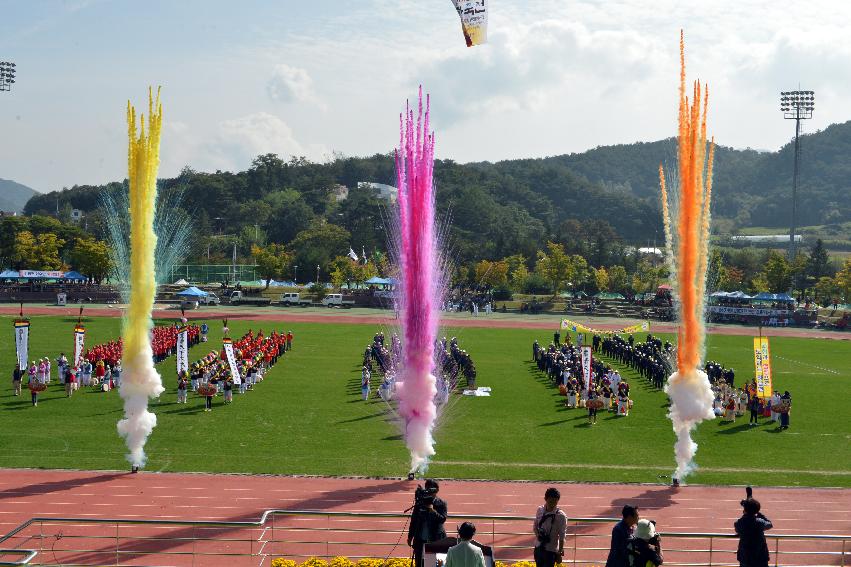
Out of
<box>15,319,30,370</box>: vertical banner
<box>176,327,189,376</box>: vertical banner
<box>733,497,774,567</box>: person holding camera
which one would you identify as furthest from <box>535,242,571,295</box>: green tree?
<box>733,497,774,567</box>: person holding camera

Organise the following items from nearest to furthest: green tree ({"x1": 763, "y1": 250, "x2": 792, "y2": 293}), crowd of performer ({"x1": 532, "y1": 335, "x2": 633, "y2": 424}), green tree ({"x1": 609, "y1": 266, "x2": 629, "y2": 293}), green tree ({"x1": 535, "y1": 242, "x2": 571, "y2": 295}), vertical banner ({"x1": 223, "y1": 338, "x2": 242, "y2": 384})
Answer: crowd of performer ({"x1": 532, "y1": 335, "x2": 633, "y2": 424}) → vertical banner ({"x1": 223, "y1": 338, "x2": 242, "y2": 384}) → green tree ({"x1": 763, "y1": 250, "x2": 792, "y2": 293}) → green tree ({"x1": 535, "y1": 242, "x2": 571, "y2": 295}) → green tree ({"x1": 609, "y1": 266, "x2": 629, "y2": 293})

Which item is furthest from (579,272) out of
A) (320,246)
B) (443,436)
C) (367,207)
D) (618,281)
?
(443,436)

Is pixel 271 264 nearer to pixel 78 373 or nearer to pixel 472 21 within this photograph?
pixel 78 373

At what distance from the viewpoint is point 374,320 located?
64812 mm

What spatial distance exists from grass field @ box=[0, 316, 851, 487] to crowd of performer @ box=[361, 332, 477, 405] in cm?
72

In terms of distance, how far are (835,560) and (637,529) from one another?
24.6 ft

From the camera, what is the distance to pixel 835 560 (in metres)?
14.6

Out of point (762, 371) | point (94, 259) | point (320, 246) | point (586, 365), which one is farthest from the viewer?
point (320, 246)

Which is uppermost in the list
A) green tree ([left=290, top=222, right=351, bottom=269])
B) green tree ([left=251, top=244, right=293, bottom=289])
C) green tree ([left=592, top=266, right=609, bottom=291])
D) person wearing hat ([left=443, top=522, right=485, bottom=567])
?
green tree ([left=290, top=222, right=351, bottom=269])

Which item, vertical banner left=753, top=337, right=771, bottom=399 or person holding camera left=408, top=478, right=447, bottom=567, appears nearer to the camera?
person holding camera left=408, top=478, right=447, bottom=567

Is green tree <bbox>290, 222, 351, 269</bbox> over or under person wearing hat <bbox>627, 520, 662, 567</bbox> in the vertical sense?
over

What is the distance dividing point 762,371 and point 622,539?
67.2ft

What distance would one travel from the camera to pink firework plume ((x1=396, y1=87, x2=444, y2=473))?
17.8 m

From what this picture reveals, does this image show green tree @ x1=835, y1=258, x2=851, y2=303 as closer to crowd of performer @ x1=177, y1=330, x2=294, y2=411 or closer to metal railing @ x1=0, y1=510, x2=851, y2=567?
crowd of performer @ x1=177, y1=330, x2=294, y2=411
